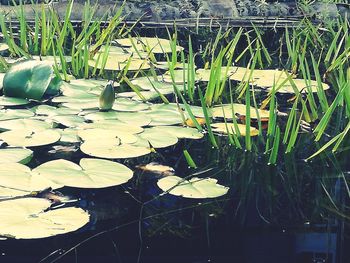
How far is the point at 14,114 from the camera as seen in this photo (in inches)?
76.7

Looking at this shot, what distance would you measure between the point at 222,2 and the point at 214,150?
1.86 metres

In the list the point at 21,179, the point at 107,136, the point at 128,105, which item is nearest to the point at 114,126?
the point at 107,136

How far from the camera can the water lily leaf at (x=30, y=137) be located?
1.72 metres

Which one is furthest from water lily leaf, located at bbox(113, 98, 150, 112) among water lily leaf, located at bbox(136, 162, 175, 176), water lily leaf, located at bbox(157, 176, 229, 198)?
water lily leaf, located at bbox(157, 176, 229, 198)

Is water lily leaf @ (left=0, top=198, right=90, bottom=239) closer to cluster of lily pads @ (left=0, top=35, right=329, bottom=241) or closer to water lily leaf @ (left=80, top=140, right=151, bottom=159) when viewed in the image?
cluster of lily pads @ (left=0, top=35, right=329, bottom=241)

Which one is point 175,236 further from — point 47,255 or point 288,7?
point 288,7

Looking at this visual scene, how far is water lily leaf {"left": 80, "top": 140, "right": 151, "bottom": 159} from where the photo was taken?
1.67m

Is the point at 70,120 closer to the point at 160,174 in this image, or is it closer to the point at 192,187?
the point at 160,174

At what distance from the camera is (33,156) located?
5.56 feet

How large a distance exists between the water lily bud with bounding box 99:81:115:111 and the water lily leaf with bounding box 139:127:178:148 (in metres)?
0.17

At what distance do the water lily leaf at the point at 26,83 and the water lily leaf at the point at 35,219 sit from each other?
2.46 feet

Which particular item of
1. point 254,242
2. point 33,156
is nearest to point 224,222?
point 254,242

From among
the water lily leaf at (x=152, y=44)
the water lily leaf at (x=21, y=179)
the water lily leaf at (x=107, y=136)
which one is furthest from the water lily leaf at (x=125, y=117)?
the water lily leaf at (x=152, y=44)

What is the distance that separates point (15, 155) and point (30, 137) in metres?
0.13
